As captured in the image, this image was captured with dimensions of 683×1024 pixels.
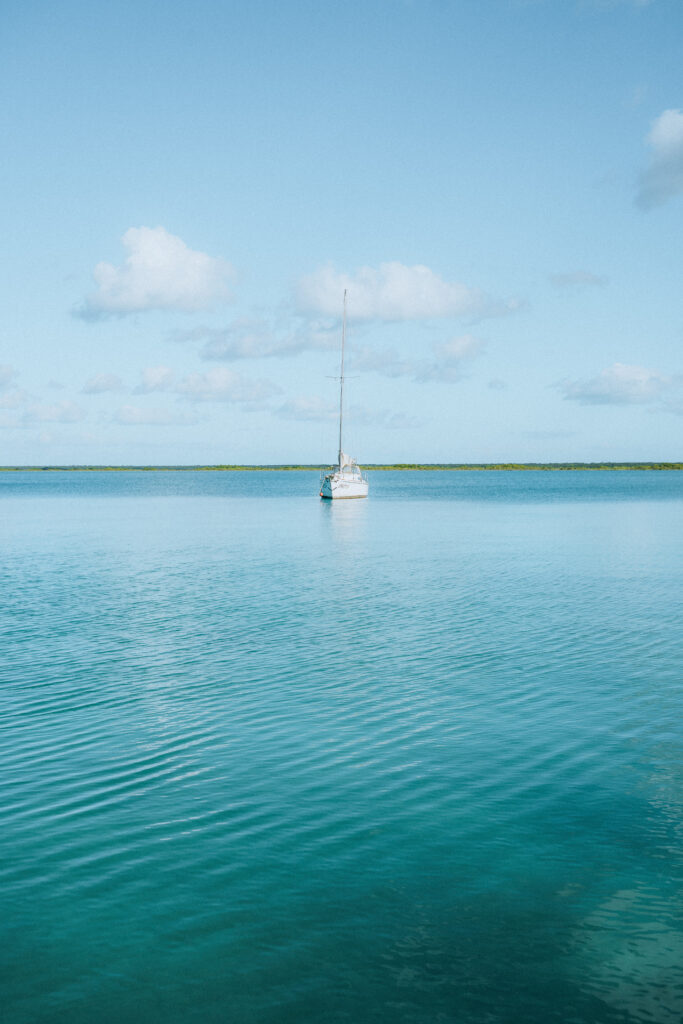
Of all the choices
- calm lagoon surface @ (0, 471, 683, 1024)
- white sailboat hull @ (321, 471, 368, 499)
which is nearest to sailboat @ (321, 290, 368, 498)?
white sailboat hull @ (321, 471, 368, 499)

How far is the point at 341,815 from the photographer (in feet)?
39.2

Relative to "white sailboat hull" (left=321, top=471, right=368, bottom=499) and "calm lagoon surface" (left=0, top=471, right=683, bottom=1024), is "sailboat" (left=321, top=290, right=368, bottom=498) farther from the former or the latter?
"calm lagoon surface" (left=0, top=471, right=683, bottom=1024)

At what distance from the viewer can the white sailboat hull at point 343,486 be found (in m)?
101

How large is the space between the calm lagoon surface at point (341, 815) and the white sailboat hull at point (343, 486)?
72074 millimetres

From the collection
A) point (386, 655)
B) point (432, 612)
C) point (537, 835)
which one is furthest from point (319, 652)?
point (537, 835)

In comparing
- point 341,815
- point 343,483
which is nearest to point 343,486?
point 343,483

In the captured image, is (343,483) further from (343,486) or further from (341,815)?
(341,815)

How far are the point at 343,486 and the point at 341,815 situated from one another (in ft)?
295

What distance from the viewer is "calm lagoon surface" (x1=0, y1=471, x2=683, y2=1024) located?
8211 mm

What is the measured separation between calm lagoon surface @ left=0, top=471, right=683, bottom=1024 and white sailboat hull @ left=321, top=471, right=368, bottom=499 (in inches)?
2838

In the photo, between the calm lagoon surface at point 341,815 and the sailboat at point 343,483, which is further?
the sailboat at point 343,483

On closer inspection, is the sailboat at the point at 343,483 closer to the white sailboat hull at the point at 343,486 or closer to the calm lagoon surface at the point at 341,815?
the white sailboat hull at the point at 343,486

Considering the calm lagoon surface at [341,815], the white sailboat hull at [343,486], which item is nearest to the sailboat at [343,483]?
the white sailboat hull at [343,486]

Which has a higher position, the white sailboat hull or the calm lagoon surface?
the white sailboat hull
